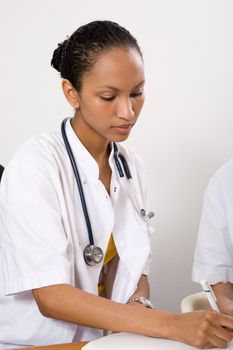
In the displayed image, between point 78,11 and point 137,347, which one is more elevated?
point 78,11

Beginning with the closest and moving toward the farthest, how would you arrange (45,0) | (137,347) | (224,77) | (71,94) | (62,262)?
1. (137,347)
2. (62,262)
3. (71,94)
4. (224,77)
5. (45,0)

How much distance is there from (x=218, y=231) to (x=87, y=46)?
578mm

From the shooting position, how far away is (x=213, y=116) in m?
2.13

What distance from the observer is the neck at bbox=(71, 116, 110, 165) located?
1425mm

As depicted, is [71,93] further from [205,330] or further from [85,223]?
[205,330]

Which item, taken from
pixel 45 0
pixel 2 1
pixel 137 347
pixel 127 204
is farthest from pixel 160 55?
pixel 137 347

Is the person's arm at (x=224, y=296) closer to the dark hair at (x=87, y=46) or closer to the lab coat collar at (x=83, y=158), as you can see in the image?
the lab coat collar at (x=83, y=158)

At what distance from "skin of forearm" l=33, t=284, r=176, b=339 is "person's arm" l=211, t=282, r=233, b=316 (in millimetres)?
320

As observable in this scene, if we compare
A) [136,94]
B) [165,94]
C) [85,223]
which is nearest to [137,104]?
[136,94]

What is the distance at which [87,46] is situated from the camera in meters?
1.34

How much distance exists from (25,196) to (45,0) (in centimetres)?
128

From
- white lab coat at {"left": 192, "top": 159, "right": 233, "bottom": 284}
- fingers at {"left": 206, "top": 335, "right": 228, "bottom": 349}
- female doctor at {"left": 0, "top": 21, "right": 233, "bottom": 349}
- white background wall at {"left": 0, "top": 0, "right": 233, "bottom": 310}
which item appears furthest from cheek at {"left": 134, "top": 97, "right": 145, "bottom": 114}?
white background wall at {"left": 0, "top": 0, "right": 233, "bottom": 310}

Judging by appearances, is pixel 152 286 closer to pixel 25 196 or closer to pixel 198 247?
pixel 198 247

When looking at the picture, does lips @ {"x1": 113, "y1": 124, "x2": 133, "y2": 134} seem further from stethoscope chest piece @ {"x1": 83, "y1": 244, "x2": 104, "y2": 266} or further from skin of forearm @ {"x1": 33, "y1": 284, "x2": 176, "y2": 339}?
skin of forearm @ {"x1": 33, "y1": 284, "x2": 176, "y2": 339}
